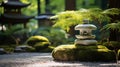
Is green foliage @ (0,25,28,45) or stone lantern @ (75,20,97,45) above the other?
stone lantern @ (75,20,97,45)

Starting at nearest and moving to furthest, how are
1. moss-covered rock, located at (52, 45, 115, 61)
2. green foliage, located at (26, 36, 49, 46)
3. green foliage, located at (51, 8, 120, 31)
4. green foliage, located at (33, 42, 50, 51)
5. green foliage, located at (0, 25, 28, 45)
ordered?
moss-covered rock, located at (52, 45, 115, 61) → green foliage, located at (51, 8, 120, 31) → green foliage, located at (33, 42, 50, 51) → green foliage, located at (26, 36, 49, 46) → green foliage, located at (0, 25, 28, 45)

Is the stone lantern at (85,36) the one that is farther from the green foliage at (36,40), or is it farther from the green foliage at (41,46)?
the green foliage at (36,40)

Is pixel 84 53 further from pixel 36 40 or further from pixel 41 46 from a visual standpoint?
pixel 36 40

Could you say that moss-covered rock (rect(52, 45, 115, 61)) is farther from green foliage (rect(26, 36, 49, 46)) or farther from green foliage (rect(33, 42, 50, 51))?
green foliage (rect(26, 36, 49, 46))

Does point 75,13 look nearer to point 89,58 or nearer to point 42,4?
point 89,58

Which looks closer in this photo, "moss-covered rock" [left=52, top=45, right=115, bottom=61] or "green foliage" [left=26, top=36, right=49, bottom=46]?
"moss-covered rock" [left=52, top=45, right=115, bottom=61]

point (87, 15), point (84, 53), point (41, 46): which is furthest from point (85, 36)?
point (41, 46)

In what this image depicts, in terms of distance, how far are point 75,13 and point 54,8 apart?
26633 millimetres

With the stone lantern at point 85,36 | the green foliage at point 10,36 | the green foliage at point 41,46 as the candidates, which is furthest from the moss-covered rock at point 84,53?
the green foliage at point 10,36

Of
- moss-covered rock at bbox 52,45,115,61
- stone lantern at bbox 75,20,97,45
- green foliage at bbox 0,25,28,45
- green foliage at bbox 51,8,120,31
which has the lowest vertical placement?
green foliage at bbox 0,25,28,45

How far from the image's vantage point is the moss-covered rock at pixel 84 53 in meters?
12.5

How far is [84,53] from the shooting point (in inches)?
493

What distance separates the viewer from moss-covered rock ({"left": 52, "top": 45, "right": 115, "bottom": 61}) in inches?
492

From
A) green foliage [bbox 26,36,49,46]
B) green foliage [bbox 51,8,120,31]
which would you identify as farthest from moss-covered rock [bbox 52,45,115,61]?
green foliage [bbox 26,36,49,46]
